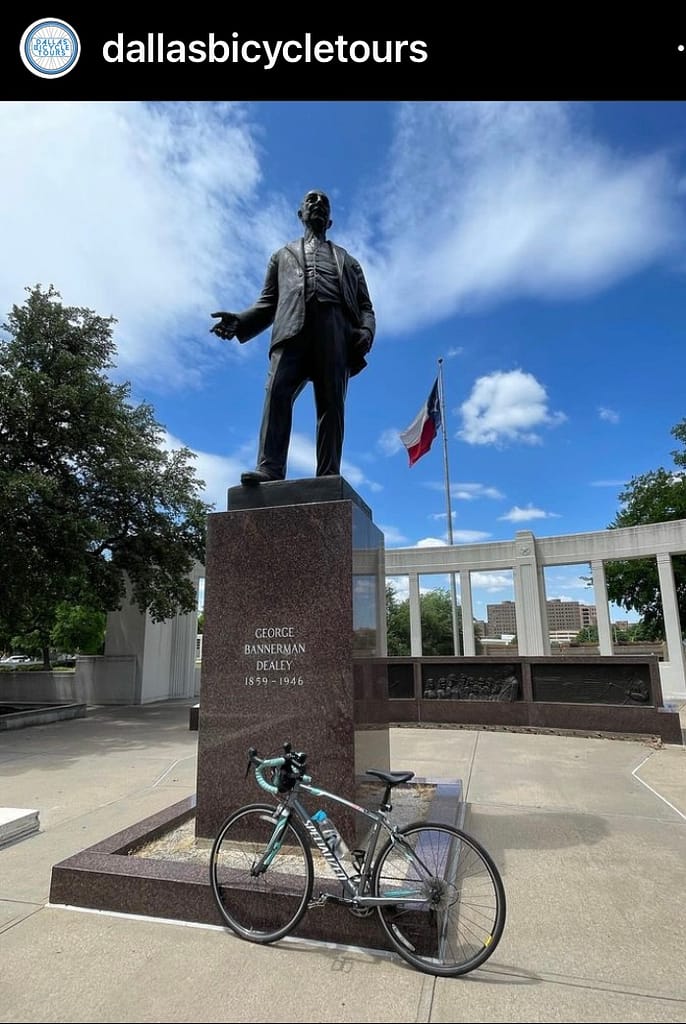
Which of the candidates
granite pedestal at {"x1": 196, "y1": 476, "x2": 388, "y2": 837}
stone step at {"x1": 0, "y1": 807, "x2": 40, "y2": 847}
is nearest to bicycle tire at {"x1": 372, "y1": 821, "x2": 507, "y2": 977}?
granite pedestal at {"x1": 196, "y1": 476, "x2": 388, "y2": 837}

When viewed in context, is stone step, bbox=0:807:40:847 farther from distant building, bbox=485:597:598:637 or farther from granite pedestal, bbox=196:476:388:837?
distant building, bbox=485:597:598:637

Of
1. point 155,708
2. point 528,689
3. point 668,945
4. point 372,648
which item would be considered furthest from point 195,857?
point 155,708

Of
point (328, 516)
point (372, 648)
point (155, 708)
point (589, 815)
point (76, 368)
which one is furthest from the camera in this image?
point (155, 708)

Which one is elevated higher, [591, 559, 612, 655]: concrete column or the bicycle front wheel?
[591, 559, 612, 655]: concrete column

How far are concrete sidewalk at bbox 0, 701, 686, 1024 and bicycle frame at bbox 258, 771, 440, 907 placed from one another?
0.28 metres

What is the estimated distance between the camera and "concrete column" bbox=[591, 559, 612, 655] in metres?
17.3

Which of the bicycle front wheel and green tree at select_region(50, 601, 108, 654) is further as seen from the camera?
green tree at select_region(50, 601, 108, 654)

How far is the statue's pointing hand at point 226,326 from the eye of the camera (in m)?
4.95

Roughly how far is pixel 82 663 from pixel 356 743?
16.4 metres

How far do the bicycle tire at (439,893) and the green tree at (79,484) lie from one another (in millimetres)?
9923

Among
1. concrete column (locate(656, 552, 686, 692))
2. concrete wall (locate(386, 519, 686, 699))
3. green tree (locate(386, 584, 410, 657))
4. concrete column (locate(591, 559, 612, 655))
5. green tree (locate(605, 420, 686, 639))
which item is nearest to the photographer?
concrete column (locate(656, 552, 686, 692))

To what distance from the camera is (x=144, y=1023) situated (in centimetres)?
233

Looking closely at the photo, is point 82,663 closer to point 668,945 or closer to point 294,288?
point 294,288

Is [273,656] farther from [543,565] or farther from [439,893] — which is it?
[543,565]
